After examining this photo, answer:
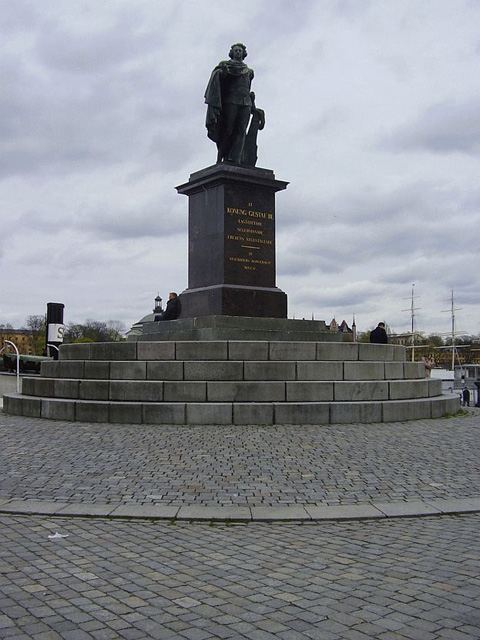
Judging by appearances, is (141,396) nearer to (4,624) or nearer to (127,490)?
(127,490)

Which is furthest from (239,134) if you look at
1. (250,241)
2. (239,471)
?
(239,471)

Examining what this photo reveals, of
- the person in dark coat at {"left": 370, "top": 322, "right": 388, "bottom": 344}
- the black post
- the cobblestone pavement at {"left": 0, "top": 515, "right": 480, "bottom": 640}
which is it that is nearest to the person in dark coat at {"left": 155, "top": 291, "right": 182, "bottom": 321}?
the person in dark coat at {"left": 370, "top": 322, "right": 388, "bottom": 344}

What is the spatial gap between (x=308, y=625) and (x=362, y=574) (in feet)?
3.45

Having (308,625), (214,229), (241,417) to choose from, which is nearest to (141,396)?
(241,417)

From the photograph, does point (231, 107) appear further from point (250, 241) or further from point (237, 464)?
point (237, 464)

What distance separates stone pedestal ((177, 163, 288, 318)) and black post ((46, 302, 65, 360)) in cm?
1444

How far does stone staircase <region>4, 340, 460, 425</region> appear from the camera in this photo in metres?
11.8

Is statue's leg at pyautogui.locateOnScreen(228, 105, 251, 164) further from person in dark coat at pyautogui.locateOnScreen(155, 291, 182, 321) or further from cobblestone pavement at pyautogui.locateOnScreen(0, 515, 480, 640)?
cobblestone pavement at pyautogui.locateOnScreen(0, 515, 480, 640)

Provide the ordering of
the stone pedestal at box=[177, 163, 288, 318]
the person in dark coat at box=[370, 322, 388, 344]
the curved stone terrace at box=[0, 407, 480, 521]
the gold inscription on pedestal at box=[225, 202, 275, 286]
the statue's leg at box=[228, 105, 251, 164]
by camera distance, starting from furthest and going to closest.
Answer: the statue's leg at box=[228, 105, 251, 164]
the person in dark coat at box=[370, 322, 388, 344]
the gold inscription on pedestal at box=[225, 202, 275, 286]
the stone pedestal at box=[177, 163, 288, 318]
the curved stone terrace at box=[0, 407, 480, 521]

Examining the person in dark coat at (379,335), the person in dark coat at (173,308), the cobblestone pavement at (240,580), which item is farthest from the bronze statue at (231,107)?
the cobblestone pavement at (240,580)

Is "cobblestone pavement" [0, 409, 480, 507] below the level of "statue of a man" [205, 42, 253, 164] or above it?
below

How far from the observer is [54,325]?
98.3 ft

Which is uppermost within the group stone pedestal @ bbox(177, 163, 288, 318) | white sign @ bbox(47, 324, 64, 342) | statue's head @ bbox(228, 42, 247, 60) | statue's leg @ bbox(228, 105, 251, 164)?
statue's head @ bbox(228, 42, 247, 60)

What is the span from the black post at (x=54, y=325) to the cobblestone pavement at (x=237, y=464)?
18.5 meters
